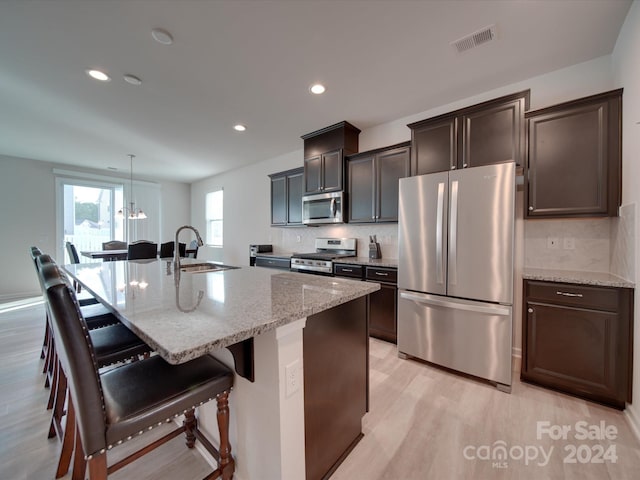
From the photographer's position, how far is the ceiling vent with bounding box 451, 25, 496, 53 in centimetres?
189

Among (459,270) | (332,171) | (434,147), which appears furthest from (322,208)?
(459,270)

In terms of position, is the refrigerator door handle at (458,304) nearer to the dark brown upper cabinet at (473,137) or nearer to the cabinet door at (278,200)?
the dark brown upper cabinet at (473,137)

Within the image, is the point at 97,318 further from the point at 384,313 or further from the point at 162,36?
the point at 384,313

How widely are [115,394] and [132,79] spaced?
285 centimetres

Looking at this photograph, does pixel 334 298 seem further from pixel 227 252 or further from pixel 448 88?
pixel 227 252

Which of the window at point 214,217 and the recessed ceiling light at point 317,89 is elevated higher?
the recessed ceiling light at point 317,89

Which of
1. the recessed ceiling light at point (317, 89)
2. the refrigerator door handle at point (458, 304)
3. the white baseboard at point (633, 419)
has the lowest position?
the white baseboard at point (633, 419)

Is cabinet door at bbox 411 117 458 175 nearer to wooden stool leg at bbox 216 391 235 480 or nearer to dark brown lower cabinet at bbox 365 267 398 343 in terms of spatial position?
dark brown lower cabinet at bbox 365 267 398 343

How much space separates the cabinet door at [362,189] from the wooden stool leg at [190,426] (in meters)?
2.62

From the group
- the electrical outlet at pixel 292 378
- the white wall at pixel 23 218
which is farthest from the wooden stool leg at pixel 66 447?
the white wall at pixel 23 218

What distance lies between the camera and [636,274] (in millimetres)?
1661

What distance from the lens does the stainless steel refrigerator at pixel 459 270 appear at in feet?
6.64

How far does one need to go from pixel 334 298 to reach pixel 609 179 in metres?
2.32

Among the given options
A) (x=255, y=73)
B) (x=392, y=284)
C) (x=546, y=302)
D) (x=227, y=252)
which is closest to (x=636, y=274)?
(x=546, y=302)
